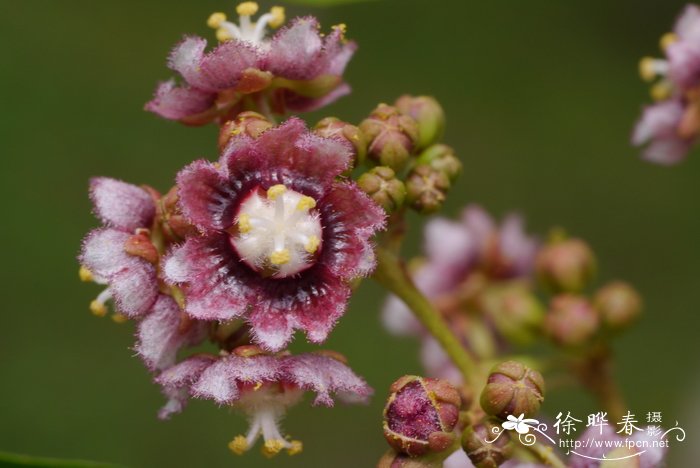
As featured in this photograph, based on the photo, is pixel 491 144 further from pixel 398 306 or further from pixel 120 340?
pixel 398 306

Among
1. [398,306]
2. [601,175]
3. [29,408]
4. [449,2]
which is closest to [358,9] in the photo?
[449,2]

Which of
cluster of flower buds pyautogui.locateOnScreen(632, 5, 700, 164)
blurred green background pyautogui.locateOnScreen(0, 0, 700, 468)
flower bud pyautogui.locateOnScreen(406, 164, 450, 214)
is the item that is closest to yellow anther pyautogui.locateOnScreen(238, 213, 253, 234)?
flower bud pyautogui.locateOnScreen(406, 164, 450, 214)

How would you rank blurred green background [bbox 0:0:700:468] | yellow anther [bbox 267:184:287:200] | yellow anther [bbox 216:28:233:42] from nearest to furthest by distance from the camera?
yellow anther [bbox 267:184:287:200]
yellow anther [bbox 216:28:233:42]
blurred green background [bbox 0:0:700:468]

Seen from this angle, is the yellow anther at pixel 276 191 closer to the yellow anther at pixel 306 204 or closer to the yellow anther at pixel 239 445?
the yellow anther at pixel 306 204

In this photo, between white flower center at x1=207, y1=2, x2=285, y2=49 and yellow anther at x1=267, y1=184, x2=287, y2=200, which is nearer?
yellow anther at x1=267, y1=184, x2=287, y2=200

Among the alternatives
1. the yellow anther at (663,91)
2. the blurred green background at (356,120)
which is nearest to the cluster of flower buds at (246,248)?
the yellow anther at (663,91)

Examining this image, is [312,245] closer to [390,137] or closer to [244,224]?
[244,224]

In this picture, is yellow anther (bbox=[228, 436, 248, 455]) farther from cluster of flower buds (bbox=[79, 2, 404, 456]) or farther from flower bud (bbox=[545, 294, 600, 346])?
flower bud (bbox=[545, 294, 600, 346])
